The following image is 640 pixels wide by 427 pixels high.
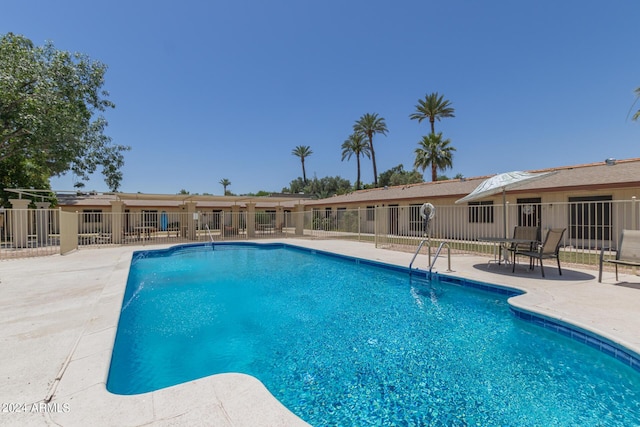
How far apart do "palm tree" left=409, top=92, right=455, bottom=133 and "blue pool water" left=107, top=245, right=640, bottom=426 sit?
89.3ft

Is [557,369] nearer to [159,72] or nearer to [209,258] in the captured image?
[209,258]

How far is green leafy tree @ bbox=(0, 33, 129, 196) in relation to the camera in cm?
1155

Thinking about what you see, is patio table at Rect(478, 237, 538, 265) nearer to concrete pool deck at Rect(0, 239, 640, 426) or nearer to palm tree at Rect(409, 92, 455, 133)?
concrete pool deck at Rect(0, 239, 640, 426)

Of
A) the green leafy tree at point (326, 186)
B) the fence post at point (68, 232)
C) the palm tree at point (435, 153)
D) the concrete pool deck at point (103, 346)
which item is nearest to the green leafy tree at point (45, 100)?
the fence post at point (68, 232)

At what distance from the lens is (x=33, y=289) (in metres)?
5.91

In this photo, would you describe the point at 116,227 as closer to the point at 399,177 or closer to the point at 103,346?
the point at 103,346

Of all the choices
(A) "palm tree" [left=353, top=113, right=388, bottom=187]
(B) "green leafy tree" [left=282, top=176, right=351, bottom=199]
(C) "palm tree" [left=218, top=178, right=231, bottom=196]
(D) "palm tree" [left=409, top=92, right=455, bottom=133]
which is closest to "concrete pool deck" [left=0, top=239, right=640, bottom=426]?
(D) "palm tree" [left=409, top=92, right=455, bottom=133]

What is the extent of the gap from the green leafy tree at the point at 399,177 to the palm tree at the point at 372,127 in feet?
26.6

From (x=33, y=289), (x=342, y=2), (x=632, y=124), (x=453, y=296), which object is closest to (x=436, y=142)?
(x=632, y=124)

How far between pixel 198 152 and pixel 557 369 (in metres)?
28.9

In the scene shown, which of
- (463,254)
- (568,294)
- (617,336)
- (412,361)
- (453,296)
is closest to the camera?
(617,336)

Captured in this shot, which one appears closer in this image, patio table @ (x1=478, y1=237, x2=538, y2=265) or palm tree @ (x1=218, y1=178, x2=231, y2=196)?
patio table @ (x1=478, y1=237, x2=538, y2=265)

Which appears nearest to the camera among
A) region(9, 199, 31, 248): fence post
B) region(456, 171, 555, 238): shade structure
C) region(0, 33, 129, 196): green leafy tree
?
region(456, 171, 555, 238): shade structure

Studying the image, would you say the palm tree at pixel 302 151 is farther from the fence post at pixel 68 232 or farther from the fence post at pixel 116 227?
the fence post at pixel 68 232
